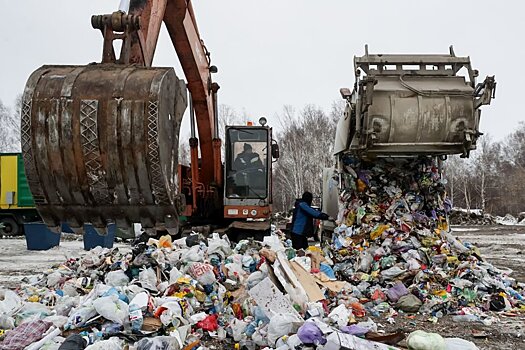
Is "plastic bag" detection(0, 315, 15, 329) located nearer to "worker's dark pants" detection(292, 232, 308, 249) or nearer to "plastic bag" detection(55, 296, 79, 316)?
"plastic bag" detection(55, 296, 79, 316)

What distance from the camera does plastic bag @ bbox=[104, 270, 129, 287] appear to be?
534 centimetres

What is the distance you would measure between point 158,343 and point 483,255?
8689 millimetres

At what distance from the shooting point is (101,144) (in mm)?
3029

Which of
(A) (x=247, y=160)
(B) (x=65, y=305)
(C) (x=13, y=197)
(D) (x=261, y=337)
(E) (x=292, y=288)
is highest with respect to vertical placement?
(A) (x=247, y=160)

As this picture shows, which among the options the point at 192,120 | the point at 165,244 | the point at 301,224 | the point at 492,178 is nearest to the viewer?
the point at 165,244

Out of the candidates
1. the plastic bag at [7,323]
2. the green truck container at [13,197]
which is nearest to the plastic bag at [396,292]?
the plastic bag at [7,323]

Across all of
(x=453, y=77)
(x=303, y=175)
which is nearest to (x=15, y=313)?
(x=453, y=77)

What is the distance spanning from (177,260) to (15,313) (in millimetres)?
1700

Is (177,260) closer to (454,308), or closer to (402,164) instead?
(454,308)

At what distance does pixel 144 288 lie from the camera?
4.99 m

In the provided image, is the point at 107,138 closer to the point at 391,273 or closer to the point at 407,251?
the point at 391,273

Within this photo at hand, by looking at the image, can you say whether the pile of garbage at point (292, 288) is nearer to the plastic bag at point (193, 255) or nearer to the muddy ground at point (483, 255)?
the plastic bag at point (193, 255)

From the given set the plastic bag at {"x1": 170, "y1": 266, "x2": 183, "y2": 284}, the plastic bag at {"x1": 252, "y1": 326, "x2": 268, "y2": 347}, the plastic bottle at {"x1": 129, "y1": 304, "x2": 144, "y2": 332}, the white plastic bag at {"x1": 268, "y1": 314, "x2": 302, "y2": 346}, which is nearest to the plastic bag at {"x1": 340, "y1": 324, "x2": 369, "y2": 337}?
the white plastic bag at {"x1": 268, "y1": 314, "x2": 302, "y2": 346}

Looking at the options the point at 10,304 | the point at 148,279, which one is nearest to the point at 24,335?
the point at 10,304
